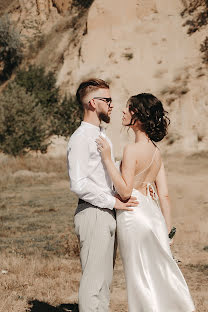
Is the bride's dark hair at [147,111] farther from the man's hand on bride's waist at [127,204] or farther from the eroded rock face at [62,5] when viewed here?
the eroded rock face at [62,5]

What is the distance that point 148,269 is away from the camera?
11.2ft

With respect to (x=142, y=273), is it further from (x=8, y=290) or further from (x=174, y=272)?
(x=8, y=290)

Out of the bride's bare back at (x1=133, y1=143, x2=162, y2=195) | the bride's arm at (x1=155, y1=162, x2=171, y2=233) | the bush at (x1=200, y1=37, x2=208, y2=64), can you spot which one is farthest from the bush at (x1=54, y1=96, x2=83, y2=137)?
the bride's bare back at (x1=133, y1=143, x2=162, y2=195)

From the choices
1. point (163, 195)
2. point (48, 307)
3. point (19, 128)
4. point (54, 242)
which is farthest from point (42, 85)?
point (163, 195)

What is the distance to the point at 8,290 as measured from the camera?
5375 mm

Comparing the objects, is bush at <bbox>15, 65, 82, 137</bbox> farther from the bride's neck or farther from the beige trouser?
the beige trouser

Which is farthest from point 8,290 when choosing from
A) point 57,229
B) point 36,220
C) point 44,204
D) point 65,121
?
point 65,121

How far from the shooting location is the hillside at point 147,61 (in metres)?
25.4

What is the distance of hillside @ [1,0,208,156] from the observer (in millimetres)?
25406

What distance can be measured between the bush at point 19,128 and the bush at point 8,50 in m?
16.2

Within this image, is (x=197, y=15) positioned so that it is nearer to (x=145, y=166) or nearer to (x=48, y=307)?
(x=48, y=307)

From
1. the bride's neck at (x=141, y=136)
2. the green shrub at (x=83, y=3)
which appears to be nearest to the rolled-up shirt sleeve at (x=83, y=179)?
the bride's neck at (x=141, y=136)

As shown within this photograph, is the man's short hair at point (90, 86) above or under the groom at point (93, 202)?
above

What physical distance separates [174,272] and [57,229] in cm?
658
